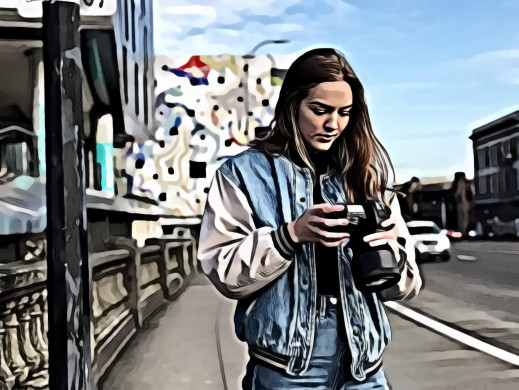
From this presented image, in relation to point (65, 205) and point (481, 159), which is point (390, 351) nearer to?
point (65, 205)

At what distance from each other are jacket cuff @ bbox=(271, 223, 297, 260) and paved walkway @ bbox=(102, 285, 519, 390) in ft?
10.1

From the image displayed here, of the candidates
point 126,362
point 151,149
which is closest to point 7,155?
point 126,362

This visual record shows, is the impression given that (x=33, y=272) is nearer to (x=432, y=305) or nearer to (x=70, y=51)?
(x=70, y=51)

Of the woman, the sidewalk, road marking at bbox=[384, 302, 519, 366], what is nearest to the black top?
the woman

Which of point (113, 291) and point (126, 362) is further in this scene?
point (113, 291)

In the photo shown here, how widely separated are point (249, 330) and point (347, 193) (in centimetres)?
40

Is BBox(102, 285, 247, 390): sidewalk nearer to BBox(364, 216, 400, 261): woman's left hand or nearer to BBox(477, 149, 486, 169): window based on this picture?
BBox(364, 216, 400, 261): woman's left hand

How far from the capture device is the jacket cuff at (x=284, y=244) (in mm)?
1860

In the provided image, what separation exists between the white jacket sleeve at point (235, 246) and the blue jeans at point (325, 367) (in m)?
0.16

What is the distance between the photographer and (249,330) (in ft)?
6.32

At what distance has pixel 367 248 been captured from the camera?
6.14 feet

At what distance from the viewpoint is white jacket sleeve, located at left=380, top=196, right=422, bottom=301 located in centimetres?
202

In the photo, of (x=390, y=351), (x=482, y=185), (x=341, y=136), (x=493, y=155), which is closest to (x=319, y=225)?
(x=341, y=136)

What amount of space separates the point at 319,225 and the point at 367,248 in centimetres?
15
